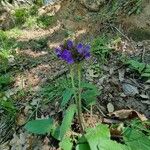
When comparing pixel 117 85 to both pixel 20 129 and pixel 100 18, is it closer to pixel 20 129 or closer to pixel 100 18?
pixel 20 129

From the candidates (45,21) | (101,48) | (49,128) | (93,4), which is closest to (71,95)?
(49,128)

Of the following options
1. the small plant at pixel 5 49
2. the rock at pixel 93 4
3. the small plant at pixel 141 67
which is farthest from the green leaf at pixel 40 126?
the rock at pixel 93 4

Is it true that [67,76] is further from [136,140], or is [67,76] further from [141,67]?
[136,140]

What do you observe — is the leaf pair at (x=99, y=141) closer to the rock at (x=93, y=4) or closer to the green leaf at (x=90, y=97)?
the green leaf at (x=90, y=97)

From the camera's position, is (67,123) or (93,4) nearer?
(67,123)

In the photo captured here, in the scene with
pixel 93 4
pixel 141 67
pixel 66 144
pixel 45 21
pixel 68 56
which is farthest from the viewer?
pixel 45 21

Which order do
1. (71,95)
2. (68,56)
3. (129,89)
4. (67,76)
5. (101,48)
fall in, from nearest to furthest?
1. (68,56)
2. (71,95)
3. (129,89)
4. (67,76)
5. (101,48)

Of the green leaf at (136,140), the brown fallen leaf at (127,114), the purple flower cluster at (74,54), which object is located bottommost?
the green leaf at (136,140)
